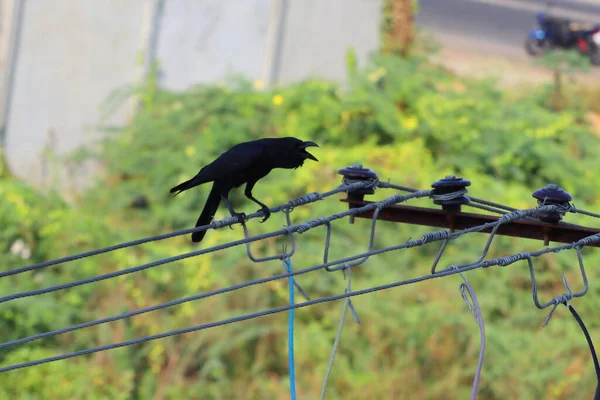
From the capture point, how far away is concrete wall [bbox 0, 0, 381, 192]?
37.8 ft

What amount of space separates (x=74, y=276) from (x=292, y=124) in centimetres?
319

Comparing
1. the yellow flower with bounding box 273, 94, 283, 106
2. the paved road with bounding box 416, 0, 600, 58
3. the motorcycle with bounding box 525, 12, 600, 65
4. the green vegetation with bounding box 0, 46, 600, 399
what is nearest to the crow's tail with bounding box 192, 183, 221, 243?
the green vegetation with bounding box 0, 46, 600, 399

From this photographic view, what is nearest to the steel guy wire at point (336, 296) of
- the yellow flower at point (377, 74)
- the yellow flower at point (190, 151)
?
the yellow flower at point (190, 151)

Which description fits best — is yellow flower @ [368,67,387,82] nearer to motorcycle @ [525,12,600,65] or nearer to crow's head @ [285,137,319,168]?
motorcycle @ [525,12,600,65]

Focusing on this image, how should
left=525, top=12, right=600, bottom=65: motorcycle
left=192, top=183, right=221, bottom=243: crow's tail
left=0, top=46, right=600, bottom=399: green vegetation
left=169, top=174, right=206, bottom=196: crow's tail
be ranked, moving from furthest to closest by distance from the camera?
left=525, top=12, right=600, bottom=65: motorcycle → left=0, top=46, right=600, bottom=399: green vegetation → left=192, top=183, right=221, bottom=243: crow's tail → left=169, top=174, right=206, bottom=196: crow's tail

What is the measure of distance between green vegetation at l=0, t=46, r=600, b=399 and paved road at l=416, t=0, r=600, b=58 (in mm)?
5506

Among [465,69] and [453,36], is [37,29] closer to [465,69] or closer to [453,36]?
[465,69]

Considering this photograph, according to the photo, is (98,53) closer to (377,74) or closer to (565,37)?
(377,74)

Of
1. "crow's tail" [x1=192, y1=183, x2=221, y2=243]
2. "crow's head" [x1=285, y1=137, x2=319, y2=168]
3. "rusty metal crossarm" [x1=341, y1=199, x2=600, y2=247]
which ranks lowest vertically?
"crow's tail" [x1=192, y1=183, x2=221, y2=243]

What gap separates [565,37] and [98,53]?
7608 millimetres

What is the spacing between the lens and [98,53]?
1165cm

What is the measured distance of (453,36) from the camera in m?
17.0

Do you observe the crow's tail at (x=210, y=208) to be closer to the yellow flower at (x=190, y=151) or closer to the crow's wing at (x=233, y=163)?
the crow's wing at (x=233, y=163)

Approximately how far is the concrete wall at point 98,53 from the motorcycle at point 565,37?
5.16 metres
